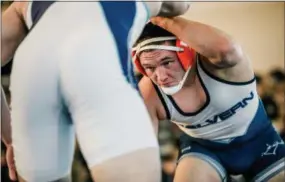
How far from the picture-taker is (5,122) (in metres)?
0.76

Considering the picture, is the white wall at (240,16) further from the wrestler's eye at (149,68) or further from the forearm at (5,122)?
the forearm at (5,122)

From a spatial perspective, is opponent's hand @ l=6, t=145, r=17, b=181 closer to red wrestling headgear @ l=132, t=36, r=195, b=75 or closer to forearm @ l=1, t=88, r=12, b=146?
forearm @ l=1, t=88, r=12, b=146

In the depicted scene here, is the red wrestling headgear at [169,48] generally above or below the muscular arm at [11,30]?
below

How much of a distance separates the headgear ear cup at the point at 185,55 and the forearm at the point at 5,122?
0.78 ft

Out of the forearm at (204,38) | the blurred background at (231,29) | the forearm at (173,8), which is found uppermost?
the forearm at (173,8)

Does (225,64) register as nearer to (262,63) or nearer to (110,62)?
(110,62)

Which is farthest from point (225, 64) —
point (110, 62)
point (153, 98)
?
point (110, 62)

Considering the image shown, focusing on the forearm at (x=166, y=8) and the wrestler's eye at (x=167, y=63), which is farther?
the wrestler's eye at (x=167, y=63)

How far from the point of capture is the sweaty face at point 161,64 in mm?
829

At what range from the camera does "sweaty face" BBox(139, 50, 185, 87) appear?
32.6 inches

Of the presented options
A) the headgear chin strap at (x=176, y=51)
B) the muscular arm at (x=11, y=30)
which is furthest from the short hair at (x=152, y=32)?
the muscular arm at (x=11, y=30)

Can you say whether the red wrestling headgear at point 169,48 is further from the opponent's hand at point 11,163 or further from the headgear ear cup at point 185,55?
the opponent's hand at point 11,163

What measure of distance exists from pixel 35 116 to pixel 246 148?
1.26 feet

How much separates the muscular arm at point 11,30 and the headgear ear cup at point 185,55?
0.21 meters
